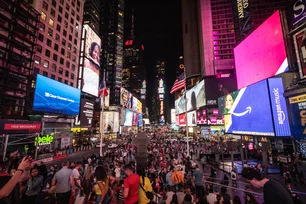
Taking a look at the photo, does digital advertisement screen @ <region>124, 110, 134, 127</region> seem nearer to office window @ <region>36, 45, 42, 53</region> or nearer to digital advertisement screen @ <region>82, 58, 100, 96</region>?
digital advertisement screen @ <region>82, 58, 100, 96</region>

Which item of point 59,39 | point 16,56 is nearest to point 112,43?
point 59,39

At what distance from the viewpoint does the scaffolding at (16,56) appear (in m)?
24.3

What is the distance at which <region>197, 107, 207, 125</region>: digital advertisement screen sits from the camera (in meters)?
66.3

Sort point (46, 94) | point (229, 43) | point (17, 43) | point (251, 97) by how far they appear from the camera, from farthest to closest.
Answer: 1. point (229, 43)
2. point (46, 94)
3. point (17, 43)
4. point (251, 97)

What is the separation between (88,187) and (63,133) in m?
35.0

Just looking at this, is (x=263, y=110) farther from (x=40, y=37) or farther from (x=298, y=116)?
(x=40, y=37)

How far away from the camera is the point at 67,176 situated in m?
5.48

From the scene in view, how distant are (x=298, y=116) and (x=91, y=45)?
52.7 m

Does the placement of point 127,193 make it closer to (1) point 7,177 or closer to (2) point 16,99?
(1) point 7,177

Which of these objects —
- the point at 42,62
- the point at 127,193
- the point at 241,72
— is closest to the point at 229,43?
the point at 241,72

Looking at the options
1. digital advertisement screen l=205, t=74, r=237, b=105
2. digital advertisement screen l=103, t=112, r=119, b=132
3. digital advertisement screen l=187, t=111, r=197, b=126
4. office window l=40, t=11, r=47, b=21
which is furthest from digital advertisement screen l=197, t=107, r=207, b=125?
office window l=40, t=11, r=47, b=21

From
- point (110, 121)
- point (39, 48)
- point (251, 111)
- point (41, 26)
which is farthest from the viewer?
point (110, 121)

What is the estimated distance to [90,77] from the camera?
4978 centimetres

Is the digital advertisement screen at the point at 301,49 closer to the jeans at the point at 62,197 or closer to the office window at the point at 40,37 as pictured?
the jeans at the point at 62,197
